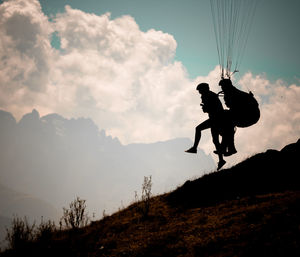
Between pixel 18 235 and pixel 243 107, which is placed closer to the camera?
pixel 243 107

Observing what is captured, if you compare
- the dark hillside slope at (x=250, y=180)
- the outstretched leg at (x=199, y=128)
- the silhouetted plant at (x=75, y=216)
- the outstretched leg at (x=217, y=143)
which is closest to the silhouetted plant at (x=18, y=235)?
the silhouetted plant at (x=75, y=216)

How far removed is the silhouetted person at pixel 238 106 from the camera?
494cm

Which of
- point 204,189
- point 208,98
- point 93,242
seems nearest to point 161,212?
point 204,189

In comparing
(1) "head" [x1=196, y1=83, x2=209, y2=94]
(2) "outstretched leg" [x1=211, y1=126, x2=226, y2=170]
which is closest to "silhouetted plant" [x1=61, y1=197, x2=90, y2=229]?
(2) "outstretched leg" [x1=211, y1=126, x2=226, y2=170]

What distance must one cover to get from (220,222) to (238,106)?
9.80ft

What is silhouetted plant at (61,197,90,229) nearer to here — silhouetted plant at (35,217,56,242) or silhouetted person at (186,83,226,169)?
silhouetted plant at (35,217,56,242)

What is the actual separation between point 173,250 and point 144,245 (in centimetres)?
107

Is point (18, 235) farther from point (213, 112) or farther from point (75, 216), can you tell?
point (213, 112)

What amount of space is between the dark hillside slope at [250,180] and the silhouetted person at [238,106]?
300cm

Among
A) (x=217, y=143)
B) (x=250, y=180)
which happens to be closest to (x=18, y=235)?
(x=217, y=143)

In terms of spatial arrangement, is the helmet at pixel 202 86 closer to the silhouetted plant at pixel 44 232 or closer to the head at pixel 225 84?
the head at pixel 225 84

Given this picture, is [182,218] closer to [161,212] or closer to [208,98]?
[161,212]

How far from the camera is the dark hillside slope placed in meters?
6.82

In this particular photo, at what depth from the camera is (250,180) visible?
24.9 feet
